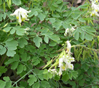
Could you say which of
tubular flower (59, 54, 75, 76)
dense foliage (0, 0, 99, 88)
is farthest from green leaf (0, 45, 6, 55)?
tubular flower (59, 54, 75, 76)

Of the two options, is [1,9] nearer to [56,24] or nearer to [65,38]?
[56,24]

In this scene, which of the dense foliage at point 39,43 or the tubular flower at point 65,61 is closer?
the tubular flower at point 65,61

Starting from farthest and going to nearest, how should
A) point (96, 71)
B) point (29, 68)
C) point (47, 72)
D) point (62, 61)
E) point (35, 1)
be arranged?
1. point (96, 71)
2. point (35, 1)
3. point (29, 68)
4. point (47, 72)
5. point (62, 61)

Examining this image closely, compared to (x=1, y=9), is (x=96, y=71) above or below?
below

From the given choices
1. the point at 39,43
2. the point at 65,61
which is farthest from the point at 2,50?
the point at 65,61

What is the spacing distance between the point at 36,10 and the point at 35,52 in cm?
44

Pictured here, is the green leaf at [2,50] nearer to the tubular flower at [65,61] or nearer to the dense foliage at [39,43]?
the dense foliage at [39,43]

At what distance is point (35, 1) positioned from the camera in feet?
4.85

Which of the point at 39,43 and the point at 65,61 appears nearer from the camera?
the point at 65,61

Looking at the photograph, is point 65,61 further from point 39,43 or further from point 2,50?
point 2,50

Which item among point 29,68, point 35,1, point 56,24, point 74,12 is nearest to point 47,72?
point 29,68

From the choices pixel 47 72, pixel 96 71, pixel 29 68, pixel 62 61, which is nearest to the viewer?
pixel 62 61

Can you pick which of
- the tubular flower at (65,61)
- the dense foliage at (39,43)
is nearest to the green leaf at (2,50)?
the dense foliage at (39,43)

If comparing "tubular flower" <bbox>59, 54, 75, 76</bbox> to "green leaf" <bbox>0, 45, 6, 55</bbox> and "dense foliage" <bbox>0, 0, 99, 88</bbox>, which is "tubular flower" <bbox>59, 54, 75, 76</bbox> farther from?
"green leaf" <bbox>0, 45, 6, 55</bbox>
